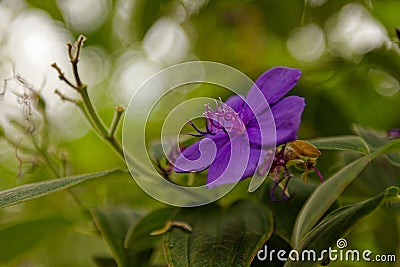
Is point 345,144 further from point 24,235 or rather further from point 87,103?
point 24,235

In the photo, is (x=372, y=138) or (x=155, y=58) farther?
(x=155, y=58)

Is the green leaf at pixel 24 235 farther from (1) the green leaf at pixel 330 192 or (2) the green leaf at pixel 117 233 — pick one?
(1) the green leaf at pixel 330 192

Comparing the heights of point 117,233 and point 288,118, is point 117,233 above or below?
below

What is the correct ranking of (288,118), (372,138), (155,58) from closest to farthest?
(288,118)
(372,138)
(155,58)

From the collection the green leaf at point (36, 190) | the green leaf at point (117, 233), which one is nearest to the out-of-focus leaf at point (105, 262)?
the green leaf at point (117, 233)

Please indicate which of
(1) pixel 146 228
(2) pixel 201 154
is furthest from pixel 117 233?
(2) pixel 201 154

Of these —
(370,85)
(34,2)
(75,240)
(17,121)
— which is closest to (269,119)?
(17,121)

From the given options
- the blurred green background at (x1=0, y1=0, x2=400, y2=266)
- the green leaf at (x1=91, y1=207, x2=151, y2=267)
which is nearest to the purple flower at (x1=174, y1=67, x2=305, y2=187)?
the green leaf at (x1=91, y1=207, x2=151, y2=267)
